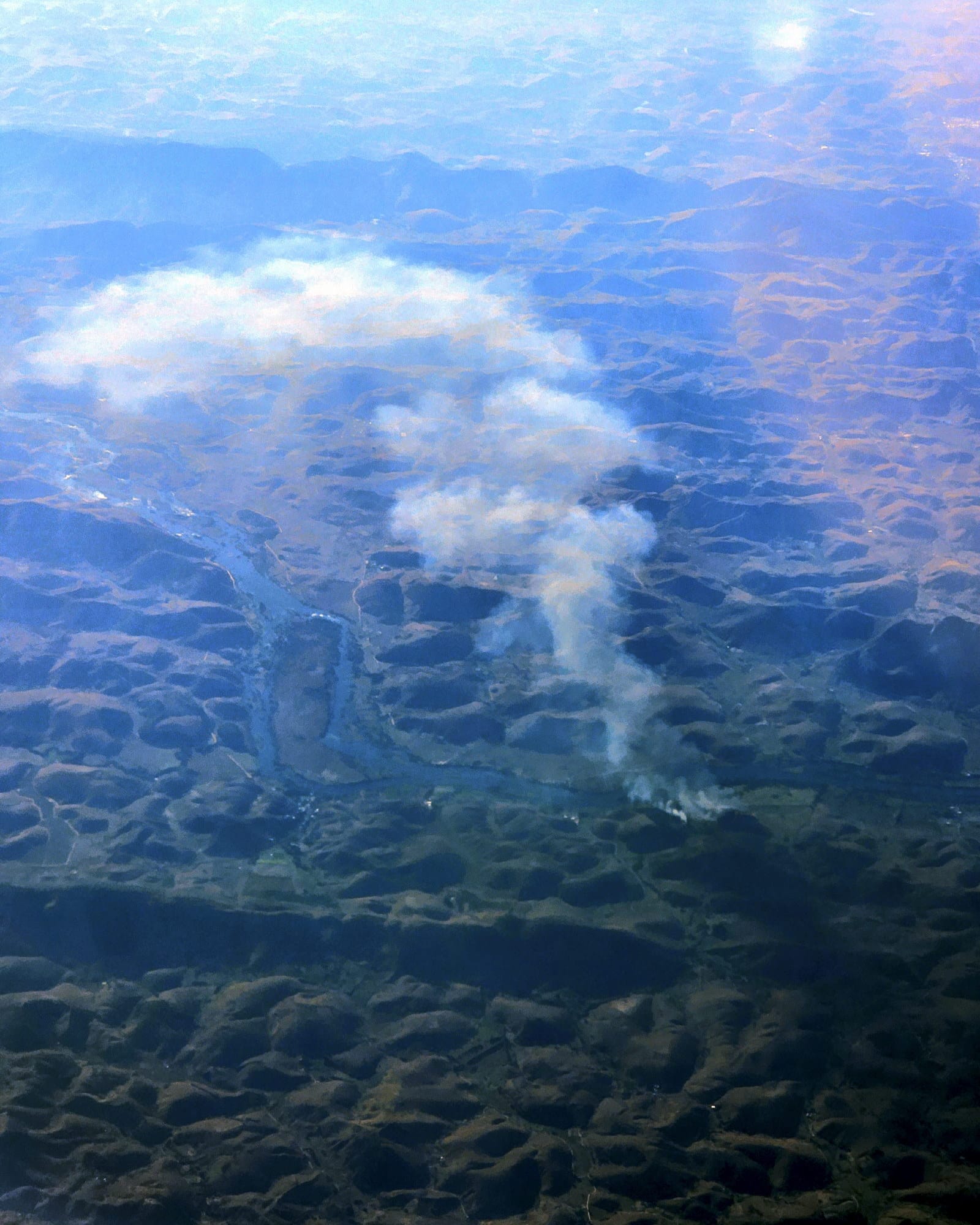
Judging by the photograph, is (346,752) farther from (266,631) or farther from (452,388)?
(452,388)

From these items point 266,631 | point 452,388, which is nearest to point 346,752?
point 266,631

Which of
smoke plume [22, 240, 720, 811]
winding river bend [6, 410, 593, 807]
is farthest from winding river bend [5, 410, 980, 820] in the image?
smoke plume [22, 240, 720, 811]

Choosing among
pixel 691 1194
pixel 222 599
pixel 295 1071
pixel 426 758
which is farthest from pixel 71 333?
pixel 691 1194

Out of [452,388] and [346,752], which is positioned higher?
[452,388]

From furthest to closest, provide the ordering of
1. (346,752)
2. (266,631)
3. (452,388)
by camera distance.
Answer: (452,388) → (266,631) → (346,752)

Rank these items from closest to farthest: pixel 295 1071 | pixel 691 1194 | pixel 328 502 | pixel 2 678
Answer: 1. pixel 691 1194
2. pixel 295 1071
3. pixel 2 678
4. pixel 328 502

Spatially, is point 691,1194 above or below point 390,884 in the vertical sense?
below

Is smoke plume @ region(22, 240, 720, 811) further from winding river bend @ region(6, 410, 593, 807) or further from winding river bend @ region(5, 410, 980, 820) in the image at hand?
winding river bend @ region(6, 410, 593, 807)

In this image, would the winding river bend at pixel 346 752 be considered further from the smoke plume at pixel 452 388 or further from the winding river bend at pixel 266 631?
the smoke plume at pixel 452 388

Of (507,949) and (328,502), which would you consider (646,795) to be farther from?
(328,502)

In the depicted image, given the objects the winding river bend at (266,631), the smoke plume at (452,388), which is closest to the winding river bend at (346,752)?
the winding river bend at (266,631)

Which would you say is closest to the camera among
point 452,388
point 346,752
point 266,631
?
point 346,752
